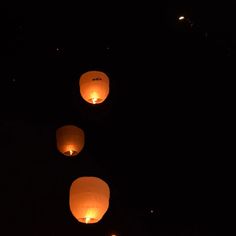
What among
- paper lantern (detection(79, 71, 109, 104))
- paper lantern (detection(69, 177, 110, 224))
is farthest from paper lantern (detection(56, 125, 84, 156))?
paper lantern (detection(69, 177, 110, 224))

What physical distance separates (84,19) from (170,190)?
2.85 metres

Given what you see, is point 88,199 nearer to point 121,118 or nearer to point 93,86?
point 93,86

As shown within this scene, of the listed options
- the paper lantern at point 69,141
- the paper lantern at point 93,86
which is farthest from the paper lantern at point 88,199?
the paper lantern at point 93,86

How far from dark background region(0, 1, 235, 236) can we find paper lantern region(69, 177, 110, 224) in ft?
5.00

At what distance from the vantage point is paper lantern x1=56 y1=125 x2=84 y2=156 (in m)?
4.30

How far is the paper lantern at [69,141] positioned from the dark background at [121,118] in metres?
0.80

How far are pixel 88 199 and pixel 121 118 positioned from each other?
281 centimetres

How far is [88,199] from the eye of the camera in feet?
10.5

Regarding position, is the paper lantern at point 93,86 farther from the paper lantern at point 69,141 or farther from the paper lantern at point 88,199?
the paper lantern at point 88,199

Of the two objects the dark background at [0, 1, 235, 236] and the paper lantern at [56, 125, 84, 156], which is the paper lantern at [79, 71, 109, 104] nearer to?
the paper lantern at [56, 125, 84, 156]

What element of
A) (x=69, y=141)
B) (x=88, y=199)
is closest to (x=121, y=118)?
(x=69, y=141)

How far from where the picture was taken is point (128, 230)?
5.43 m

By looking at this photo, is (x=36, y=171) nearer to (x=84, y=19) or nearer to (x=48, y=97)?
(x=48, y=97)

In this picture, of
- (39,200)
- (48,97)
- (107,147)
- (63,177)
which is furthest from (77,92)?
(39,200)
